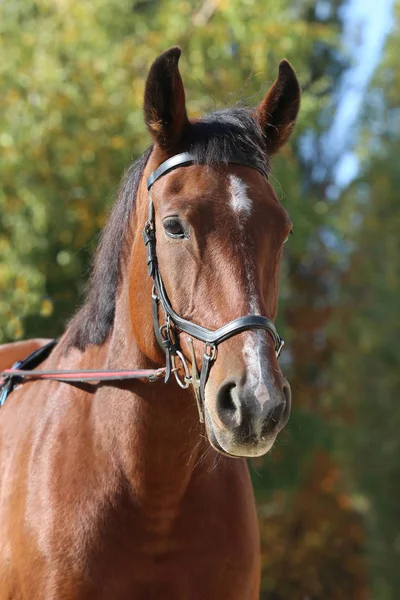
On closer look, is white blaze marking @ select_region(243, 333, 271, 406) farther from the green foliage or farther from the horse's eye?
the green foliage

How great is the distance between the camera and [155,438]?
3.09m

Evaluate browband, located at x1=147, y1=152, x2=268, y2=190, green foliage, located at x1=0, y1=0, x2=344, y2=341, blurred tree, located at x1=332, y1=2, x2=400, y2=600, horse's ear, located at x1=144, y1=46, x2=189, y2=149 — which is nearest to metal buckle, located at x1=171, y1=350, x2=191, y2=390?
browband, located at x1=147, y1=152, x2=268, y2=190

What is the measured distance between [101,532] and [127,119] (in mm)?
7136

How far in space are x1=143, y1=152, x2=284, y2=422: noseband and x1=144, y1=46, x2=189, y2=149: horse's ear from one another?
0.12 meters

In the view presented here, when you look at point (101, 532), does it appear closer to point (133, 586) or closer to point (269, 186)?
point (133, 586)

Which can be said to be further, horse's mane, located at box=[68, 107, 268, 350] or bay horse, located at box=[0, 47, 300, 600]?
horse's mane, located at box=[68, 107, 268, 350]

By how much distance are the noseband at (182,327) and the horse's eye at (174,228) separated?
14 centimetres

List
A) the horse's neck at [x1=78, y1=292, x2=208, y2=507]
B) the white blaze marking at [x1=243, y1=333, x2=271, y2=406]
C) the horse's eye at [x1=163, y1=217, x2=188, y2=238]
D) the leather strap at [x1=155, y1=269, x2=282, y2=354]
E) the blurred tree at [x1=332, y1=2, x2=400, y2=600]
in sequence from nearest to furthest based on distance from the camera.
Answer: the white blaze marking at [x1=243, y1=333, x2=271, y2=406] → the leather strap at [x1=155, y1=269, x2=282, y2=354] → the horse's eye at [x1=163, y1=217, x2=188, y2=238] → the horse's neck at [x1=78, y1=292, x2=208, y2=507] → the blurred tree at [x1=332, y1=2, x2=400, y2=600]

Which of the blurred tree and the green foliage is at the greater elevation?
the green foliage

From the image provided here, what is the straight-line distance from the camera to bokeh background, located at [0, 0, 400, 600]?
8766mm

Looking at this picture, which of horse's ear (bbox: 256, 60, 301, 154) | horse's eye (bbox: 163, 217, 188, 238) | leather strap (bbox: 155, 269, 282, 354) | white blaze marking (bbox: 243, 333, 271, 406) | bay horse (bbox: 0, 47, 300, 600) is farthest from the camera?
horse's ear (bbox: 256, 60, 301, 154)

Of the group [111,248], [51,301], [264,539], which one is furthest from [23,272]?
[264,539]

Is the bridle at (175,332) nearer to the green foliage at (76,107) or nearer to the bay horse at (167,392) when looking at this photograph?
the bay horse at (167,392)

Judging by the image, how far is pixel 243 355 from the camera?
8.34 feet
